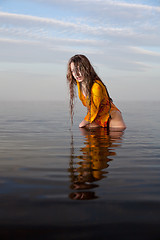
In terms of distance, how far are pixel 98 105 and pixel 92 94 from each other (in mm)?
271

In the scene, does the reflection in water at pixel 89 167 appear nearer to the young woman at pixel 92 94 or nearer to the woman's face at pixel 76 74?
the young woman at pixel 92 94

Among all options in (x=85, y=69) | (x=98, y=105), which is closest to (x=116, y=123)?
(x=98, y=105)

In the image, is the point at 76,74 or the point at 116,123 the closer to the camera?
the point at 76,74

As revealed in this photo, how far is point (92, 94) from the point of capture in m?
5.84

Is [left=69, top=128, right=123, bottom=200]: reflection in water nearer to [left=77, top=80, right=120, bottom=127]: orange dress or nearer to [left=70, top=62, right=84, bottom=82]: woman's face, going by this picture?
[left=77, top=80, right=120, bottom=127]: orange dress

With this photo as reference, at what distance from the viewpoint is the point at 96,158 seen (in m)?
3.13

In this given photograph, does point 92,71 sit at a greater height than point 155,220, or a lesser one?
greater

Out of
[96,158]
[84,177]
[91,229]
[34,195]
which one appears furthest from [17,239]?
[96,158]

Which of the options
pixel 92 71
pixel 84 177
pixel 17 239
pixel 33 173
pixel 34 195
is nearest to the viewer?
pixel 17 239

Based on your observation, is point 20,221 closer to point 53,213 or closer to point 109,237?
point 53,213

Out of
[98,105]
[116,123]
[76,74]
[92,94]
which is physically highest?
[76,74]

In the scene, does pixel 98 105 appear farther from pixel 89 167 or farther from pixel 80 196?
pixel 80 196

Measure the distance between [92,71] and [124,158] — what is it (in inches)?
120

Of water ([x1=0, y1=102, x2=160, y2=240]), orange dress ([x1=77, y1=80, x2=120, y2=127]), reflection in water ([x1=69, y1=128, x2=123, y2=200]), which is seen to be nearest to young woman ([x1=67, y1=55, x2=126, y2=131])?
orange dress ([x1=77, y1=80, x2=120, y2=127])
